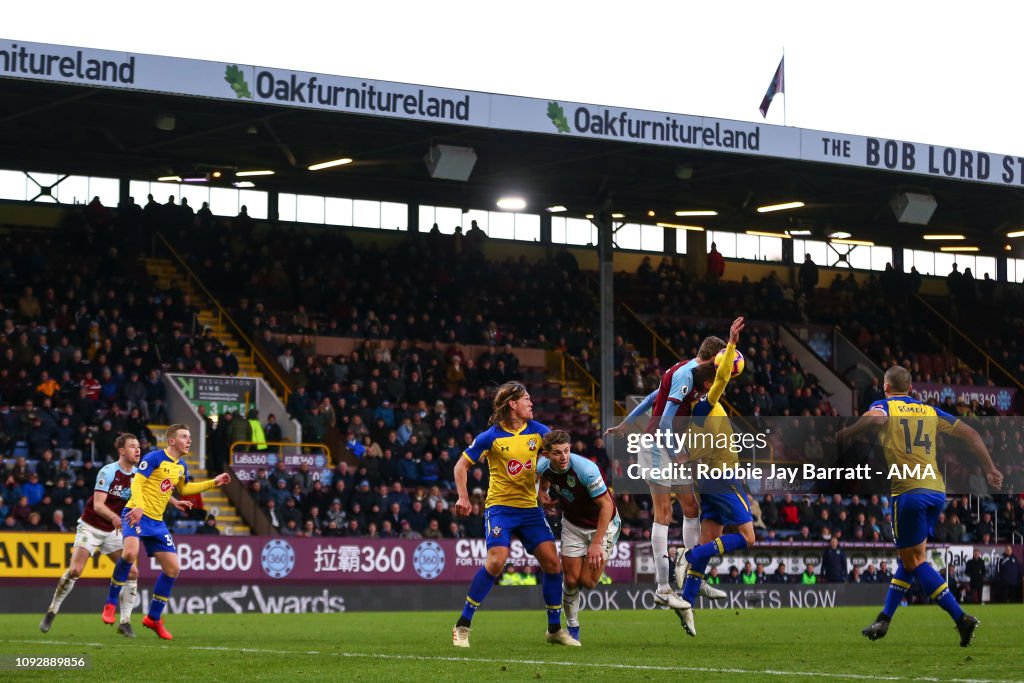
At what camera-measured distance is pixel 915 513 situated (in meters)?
13.9

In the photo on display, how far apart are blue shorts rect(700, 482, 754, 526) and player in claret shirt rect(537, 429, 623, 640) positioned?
3.28 ft

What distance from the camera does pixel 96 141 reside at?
36.6 meters

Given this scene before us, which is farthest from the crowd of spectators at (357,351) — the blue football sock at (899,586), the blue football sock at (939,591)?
the blue football sock at (939,591)

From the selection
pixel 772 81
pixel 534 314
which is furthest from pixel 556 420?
pixel 772 81

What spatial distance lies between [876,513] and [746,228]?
1411 centimetres

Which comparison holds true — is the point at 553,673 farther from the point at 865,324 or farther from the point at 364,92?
the point at 865,324

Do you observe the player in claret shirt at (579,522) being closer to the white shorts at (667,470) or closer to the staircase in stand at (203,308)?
the white shorts at (667,470)

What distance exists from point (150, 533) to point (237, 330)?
20.0 metres

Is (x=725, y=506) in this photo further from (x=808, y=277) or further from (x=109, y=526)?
(x=808, y=277)

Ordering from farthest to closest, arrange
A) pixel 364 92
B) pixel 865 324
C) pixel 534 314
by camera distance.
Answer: pixel 865 324 → pixel 534 314 → pixel 364 92

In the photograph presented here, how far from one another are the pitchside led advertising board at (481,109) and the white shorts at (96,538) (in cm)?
1156

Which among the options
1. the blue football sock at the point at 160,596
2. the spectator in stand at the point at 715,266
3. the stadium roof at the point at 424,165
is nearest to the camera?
the blue football sock at the point at 160,596

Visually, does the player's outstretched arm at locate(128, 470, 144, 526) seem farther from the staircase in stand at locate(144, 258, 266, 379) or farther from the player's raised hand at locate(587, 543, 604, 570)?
the staircase in stand at locate(144, 258, 266, 379)

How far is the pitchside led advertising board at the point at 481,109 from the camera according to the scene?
2847 centimetres
